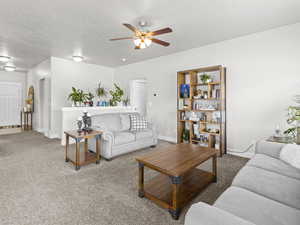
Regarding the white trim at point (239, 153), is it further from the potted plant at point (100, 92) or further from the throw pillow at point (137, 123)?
the potted plant at point (100, 92)

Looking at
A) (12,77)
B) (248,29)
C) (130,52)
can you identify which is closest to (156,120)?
(130,52)

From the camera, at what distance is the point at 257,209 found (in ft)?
3.58

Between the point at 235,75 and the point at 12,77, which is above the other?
the point at 12,77

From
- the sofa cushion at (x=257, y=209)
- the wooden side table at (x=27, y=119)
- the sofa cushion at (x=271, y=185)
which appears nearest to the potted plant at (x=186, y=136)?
the sofa cushion at (x=271, y=185)

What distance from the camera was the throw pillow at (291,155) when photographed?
1708 mm

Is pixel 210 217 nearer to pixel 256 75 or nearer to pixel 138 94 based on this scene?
pixel 256 75

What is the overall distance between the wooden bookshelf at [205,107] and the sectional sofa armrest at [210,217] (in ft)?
9.27

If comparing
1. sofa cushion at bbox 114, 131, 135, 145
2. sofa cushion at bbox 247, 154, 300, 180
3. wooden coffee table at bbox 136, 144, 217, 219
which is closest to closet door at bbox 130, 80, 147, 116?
sofa cushion at bbox 114, 131, 135, 145

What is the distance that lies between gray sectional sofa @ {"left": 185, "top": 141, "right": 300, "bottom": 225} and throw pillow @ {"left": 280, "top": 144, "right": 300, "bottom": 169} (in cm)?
5

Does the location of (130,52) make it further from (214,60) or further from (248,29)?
(248,29)

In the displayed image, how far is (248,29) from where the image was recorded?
10.2 feet

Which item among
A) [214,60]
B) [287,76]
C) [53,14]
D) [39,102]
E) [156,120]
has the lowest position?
[156,120]

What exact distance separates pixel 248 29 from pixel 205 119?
208cm

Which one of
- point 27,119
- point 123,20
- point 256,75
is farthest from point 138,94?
point 27,119
